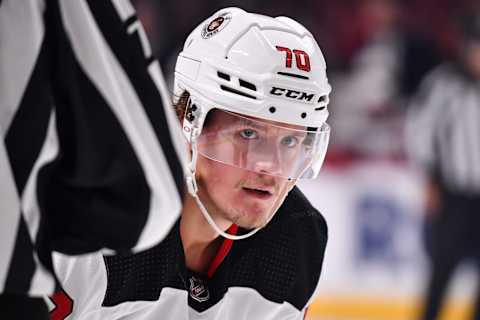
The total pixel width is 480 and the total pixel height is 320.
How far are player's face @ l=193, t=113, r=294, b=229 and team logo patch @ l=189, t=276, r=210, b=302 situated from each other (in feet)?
0.54

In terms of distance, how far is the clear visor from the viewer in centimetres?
198

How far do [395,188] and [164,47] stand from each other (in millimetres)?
1294

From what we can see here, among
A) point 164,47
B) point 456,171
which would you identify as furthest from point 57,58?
point 456,171

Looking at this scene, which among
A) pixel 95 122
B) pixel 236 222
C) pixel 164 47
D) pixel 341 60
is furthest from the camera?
pixel 341 60

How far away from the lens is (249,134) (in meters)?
2.00

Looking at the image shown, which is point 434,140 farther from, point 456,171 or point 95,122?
point 95,122

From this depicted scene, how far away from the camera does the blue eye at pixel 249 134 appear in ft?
6.55

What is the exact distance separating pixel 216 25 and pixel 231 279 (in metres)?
0.50

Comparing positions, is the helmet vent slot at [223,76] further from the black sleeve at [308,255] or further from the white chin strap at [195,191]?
the black sleeve at [308,255]

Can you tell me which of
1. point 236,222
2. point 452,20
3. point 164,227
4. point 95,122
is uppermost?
point 95,122

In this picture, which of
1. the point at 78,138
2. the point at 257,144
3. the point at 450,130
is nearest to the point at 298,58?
the point at 257,144

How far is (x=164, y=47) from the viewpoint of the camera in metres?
5.14

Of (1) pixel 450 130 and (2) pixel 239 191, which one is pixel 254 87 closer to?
(2) pixel 239 191

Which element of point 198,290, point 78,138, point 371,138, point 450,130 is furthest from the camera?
point 371,138
